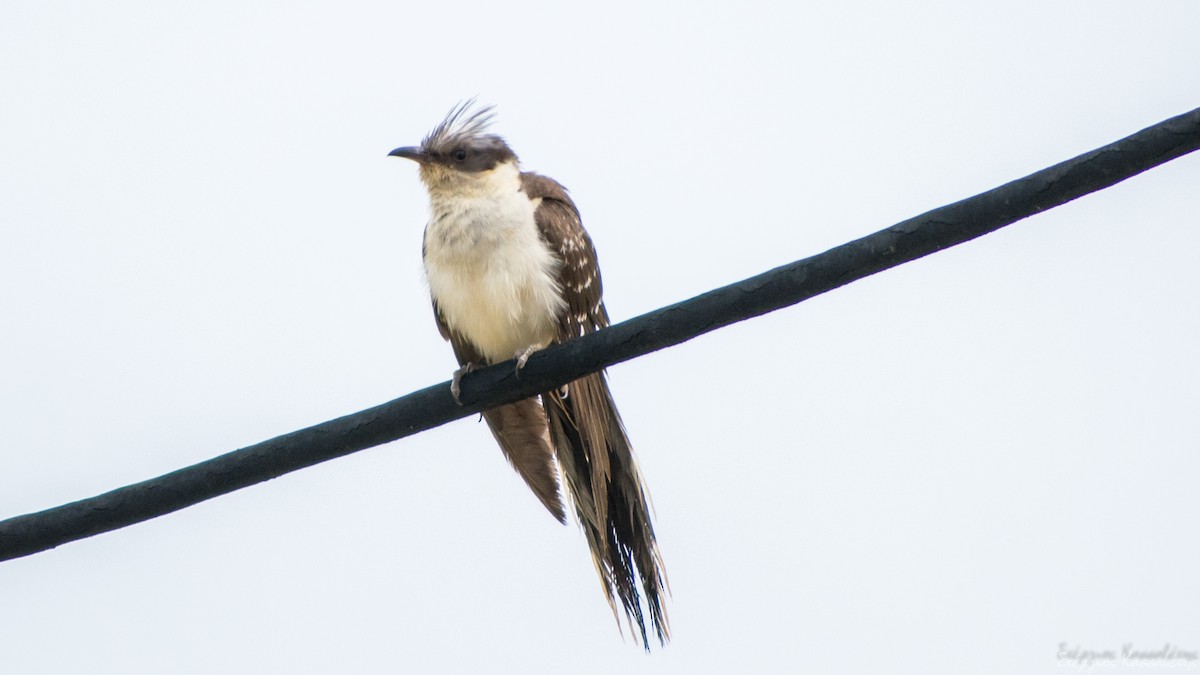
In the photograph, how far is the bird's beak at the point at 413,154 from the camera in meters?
5.77

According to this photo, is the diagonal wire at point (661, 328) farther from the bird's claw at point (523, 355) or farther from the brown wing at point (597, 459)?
the brown wing at point (597, 459)

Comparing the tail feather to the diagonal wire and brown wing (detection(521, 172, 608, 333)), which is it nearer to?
brown wing (detection(521, 172, 608, 333))

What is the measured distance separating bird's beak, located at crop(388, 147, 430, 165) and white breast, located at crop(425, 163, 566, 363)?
1.47 ft

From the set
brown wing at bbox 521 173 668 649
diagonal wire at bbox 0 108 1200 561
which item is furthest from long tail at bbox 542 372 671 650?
diagonal wire at bbox 0 108 1200 561

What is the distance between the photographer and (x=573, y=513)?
16.9 feet

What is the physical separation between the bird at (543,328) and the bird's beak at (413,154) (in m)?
0.22

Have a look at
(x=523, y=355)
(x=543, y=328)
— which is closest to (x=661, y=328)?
(x=523, y=355)

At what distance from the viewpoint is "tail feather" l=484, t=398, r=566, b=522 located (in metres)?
5.24

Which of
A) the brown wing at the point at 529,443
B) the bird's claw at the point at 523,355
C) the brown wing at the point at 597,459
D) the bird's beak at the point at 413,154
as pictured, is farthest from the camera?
the bird's beak at the point at 413,154

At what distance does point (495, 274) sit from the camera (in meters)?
5.17

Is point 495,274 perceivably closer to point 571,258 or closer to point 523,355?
point 571,258

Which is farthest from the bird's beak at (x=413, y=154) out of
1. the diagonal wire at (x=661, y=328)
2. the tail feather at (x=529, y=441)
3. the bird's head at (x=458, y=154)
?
the diagonal wire at (x=661, y=328)

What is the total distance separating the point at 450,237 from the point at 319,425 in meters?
1.77

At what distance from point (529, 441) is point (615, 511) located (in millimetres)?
520
